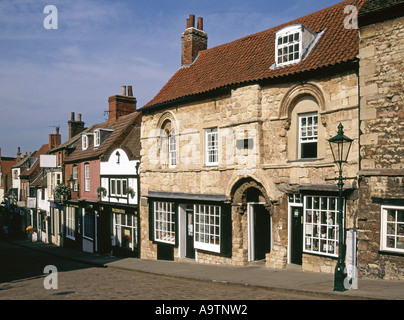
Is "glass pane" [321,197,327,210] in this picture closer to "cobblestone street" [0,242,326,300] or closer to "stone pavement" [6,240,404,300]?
"stone pavement" [6,240,404,300]

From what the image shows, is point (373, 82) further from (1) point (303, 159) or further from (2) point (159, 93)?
(2) point (159, 93)

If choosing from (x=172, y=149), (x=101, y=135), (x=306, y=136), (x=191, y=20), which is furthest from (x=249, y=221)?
(x=101, y=135)

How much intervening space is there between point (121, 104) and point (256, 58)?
1538 cm

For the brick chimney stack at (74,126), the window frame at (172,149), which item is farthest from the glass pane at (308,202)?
the brick chimney stack at (74,126)

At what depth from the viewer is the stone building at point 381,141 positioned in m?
11.4

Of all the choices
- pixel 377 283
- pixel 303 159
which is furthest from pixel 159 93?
pixel 377 283

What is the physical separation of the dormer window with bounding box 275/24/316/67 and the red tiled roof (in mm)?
327

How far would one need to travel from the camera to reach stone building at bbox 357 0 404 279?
1142 cm

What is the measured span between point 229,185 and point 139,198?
711 centimetres

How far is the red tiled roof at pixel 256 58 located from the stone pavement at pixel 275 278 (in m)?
6.59

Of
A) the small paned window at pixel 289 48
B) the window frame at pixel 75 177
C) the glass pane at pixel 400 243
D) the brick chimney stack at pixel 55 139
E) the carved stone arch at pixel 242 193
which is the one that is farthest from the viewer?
the brick chimney stack at pixel 55 139

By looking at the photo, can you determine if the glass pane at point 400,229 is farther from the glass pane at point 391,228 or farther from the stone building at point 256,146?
the stone building at point 256,146

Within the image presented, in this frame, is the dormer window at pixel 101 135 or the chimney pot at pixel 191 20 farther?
the dormer window at pixel 101 135

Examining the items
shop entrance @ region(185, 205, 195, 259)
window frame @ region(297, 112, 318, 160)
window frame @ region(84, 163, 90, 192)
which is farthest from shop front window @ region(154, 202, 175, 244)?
window frame @ region(84, 163, 90, 192)
